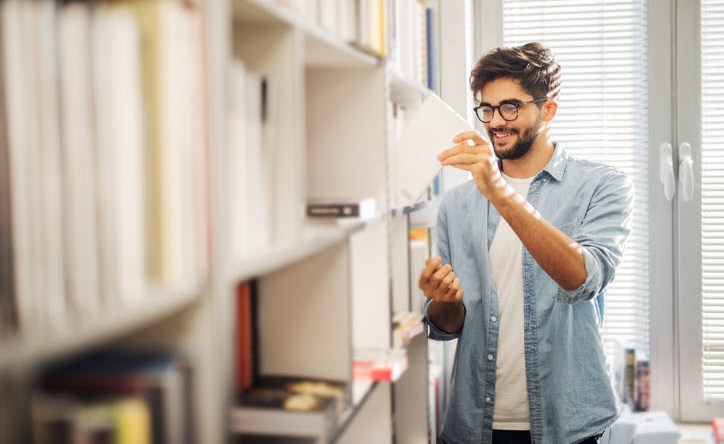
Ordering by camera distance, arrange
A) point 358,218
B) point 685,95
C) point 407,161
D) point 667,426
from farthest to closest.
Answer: point 685,95 < point 667,426 < point 407,161 < point 358,218

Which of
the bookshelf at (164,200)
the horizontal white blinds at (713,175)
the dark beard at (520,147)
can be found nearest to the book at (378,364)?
the bookshelf at (164,200)

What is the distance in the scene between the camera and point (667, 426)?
8.14 feet

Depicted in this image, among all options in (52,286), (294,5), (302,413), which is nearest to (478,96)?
(294,5)

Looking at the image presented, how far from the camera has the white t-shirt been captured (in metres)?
1.87

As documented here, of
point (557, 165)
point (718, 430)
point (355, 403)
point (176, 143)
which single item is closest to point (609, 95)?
point (557, 165)

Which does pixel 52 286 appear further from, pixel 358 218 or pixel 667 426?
pixel 667 426

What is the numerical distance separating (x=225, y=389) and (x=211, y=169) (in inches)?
9.3

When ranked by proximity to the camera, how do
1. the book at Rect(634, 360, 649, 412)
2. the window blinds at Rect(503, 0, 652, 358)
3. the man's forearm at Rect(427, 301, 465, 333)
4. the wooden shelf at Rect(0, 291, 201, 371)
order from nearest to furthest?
the wooden shelf at Rect(0, 291, 201, 371), the man's forearm at Rect(427, 301, 465, 333), the book at Rect(634, 360, 649, 412), the window blinds at Rect(503, 0, 652, 358)

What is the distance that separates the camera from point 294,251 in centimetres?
95

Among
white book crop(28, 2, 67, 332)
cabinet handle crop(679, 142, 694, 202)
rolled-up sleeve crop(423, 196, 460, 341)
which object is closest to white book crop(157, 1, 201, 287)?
white book crop(28, 2, 67, 332)

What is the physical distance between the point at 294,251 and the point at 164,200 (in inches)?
12.3

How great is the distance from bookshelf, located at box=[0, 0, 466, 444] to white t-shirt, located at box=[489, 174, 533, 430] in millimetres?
760

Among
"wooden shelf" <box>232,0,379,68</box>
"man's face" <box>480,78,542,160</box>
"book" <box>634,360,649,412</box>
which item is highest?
"wooden shelf" <box>232,0,379,68</box>

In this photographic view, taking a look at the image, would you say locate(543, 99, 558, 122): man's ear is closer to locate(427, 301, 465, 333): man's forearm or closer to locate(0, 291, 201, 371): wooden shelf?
locate(427, 301, 465, 333): man's forearm
